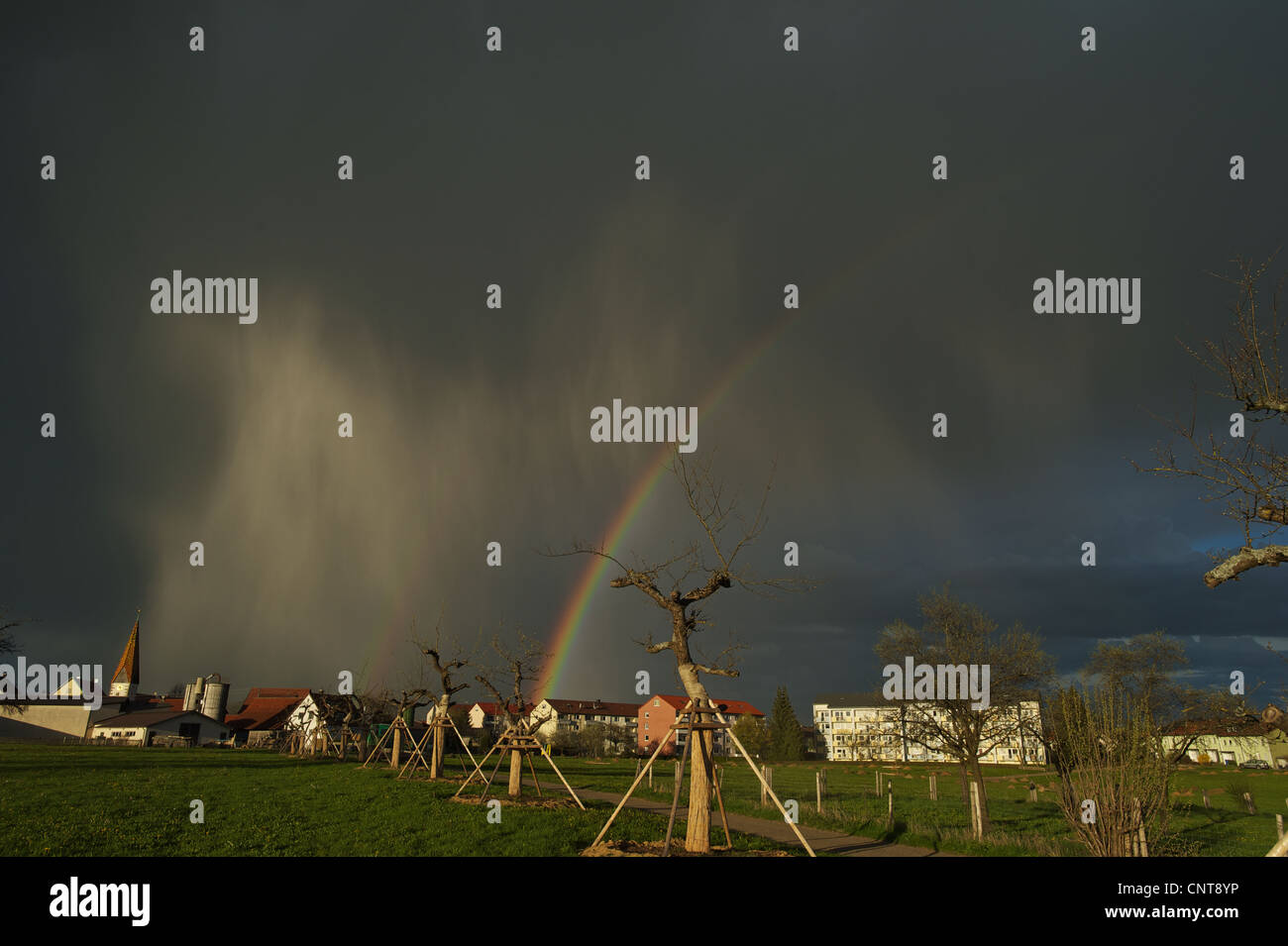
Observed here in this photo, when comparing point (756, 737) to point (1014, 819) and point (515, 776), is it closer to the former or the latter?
point (1014, 819)

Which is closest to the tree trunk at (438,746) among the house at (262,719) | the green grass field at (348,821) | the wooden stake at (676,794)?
the green grass field at (348,821)

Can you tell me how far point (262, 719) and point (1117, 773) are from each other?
123 metres

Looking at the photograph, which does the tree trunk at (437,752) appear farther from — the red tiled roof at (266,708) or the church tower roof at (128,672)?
the church tower roof at (128,672)

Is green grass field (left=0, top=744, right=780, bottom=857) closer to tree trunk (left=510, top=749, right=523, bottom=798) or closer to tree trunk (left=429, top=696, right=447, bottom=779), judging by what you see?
tree trunk (left=510, top=749, right=523, bottom=798)

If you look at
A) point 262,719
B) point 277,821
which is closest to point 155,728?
point 262,719

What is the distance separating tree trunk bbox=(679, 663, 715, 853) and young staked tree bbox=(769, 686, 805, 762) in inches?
3849

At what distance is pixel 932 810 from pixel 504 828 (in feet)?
85.0

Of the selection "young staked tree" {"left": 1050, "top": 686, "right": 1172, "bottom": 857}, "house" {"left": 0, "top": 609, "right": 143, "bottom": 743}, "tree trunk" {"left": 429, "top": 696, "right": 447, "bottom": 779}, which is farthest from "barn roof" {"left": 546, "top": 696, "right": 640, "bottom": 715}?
"young staked tree" {"left": 1050, "top": 686, "right": 1172, "bottom": 857}

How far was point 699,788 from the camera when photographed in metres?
15.1

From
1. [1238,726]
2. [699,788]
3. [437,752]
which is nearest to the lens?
[1238,726]
